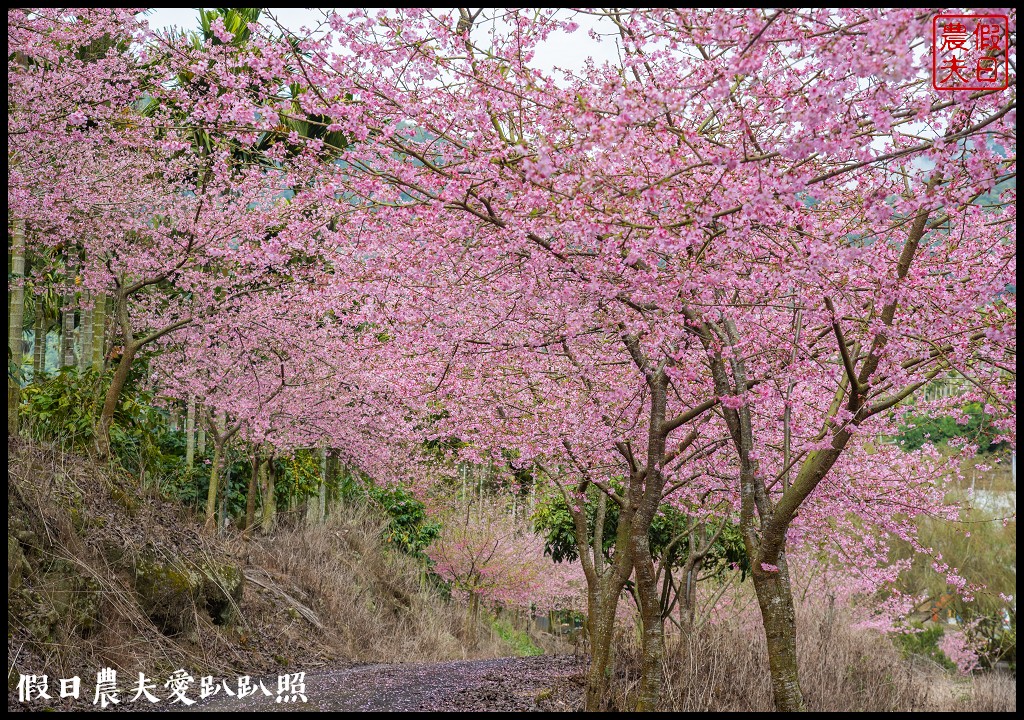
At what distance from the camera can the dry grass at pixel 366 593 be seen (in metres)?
12.0

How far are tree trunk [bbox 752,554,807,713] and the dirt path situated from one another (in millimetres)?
2713

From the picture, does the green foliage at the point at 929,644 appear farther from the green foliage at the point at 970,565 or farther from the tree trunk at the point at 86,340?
the tree trunk at the point at 86,340

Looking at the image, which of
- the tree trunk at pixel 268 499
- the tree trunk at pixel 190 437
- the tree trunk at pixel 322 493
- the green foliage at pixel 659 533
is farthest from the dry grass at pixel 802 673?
the tree trunk at pixel 190 437

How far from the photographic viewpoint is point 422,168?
15.8 feet

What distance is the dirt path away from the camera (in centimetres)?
674

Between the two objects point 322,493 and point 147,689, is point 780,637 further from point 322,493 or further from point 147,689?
point 322,493

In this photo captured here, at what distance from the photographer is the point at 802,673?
783 cm

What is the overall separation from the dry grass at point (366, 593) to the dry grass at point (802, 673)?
436 centimetres

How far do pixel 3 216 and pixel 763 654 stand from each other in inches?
285

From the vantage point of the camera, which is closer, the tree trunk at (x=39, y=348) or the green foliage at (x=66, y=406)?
the green foliage at (x=66, y=406)

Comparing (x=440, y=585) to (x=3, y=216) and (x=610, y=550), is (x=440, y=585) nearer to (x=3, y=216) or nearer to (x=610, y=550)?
(x=610, y=550)

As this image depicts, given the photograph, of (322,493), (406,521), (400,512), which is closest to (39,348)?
(322,493)

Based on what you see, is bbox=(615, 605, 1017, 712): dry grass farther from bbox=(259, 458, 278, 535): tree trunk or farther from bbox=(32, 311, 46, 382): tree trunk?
bbox=(32, 311, 46, 382): tree trunk

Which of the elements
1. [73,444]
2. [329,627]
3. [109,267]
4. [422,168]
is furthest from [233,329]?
[422,168]
